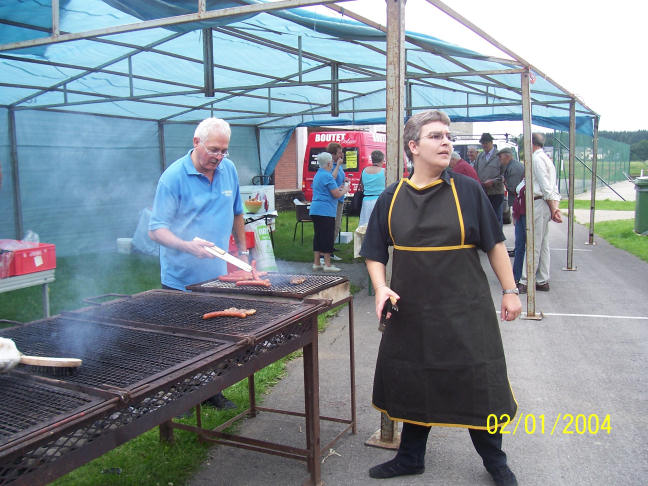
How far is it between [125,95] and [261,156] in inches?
257

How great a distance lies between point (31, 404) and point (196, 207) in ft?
6.60

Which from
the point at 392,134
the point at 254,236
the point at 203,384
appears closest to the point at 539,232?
the point at 254,236

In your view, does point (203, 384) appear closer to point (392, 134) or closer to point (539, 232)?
point (392, 134)

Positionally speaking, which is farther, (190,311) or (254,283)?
(254,283)

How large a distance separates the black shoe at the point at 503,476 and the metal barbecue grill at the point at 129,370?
940mm

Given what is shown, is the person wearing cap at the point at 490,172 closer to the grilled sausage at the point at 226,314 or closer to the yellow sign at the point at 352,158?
the yellow sign at the point at 352,158

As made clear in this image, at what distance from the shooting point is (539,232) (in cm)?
719

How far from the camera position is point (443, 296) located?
2.68m

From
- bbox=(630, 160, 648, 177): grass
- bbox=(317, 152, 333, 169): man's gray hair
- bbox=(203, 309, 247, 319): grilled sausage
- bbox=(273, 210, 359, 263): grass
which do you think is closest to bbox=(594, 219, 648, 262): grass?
bbox=(273, 210, 359, 263): grass

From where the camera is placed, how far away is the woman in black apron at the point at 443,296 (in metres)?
2.67

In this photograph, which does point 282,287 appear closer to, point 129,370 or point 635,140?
point 129,370

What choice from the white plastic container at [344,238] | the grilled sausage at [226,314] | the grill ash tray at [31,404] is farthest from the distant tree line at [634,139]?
the grill ash tray at [31,404]

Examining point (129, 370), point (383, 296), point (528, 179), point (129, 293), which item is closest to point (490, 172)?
point (528, 179)

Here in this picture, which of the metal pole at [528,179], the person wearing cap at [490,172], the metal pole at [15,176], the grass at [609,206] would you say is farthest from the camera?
the grass at [609,206]
